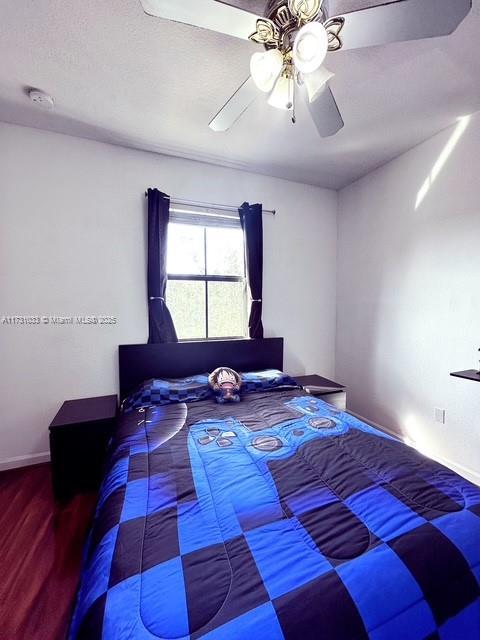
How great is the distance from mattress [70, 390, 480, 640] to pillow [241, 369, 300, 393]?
36.2 inches

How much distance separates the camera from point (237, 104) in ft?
4.82

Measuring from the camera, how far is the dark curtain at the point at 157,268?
97.0 inches

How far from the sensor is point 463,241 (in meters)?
2.12

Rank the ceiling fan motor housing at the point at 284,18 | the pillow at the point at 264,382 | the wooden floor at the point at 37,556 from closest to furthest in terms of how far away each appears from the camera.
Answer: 1. the ceiling fan motor housing at the point at 284,18
2. the wooden floor at the point at 37,556
3. the pillow at the point at 264,382

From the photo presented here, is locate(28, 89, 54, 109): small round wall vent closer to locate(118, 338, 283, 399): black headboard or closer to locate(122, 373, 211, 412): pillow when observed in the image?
locate(118, 338, 283, 399): black headboard

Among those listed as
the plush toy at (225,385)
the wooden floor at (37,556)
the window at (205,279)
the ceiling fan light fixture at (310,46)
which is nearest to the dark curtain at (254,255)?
the window at (205,279)

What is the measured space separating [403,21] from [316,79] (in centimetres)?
34

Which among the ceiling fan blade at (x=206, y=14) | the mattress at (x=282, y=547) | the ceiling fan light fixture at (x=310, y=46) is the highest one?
the ceiling fan blade at (x=206, y=14)

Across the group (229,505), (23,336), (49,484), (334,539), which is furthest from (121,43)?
(49,484)

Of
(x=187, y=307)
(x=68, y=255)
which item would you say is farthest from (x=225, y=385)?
(x=68, y=255)

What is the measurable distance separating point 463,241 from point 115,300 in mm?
2833

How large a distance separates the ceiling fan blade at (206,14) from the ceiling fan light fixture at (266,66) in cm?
9

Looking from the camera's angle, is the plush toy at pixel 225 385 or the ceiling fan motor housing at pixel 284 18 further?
the plush toy at pixel 225 385

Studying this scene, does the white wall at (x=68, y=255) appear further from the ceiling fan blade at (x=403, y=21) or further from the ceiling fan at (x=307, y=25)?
the ceiling fan blade at (x=403, y=21)
